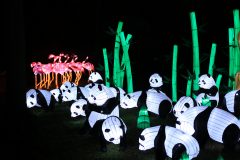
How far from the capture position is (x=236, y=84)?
9406 mm

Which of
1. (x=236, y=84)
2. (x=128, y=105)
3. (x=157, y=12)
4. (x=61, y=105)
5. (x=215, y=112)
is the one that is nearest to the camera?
(x=215, y=112)

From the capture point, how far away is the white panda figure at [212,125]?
695 cm

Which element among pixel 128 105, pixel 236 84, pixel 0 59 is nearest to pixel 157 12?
pixel 128 105

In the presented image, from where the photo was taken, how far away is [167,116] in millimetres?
10508

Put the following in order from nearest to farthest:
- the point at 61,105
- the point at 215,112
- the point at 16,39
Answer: the point at 215,112
the point at 16,39
the point at 61,105

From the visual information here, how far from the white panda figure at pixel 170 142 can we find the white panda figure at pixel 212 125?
839mm

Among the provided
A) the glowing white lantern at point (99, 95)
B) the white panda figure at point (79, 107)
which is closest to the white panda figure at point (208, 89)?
the glowing white lantern at point (99, 95)

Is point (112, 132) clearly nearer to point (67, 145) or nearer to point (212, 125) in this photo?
point (67, 145)

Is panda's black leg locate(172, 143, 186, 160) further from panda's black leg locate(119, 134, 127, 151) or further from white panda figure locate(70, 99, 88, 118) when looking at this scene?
white panda figure locate(70, 99, 88, 118)

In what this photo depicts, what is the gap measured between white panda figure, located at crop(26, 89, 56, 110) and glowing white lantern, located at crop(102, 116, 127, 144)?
4654 millimetres

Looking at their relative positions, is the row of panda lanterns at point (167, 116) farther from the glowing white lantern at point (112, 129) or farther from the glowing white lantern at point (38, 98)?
the glowing white lantern at point (38, 98)

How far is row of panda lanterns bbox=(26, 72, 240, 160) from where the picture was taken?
20.8ft

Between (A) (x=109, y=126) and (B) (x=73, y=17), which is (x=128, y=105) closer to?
(A) (x=109, y=126)

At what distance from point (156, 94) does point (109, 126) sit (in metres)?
3.06
